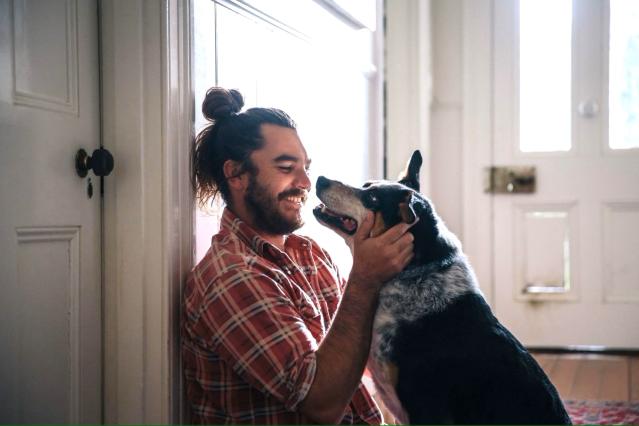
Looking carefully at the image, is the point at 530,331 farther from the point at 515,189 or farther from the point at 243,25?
the point at 243,25

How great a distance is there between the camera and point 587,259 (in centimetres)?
396

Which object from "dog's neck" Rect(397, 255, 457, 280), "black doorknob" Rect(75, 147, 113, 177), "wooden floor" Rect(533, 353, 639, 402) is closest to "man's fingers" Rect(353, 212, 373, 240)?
"dog's neck" Rect(397, 255, 457, 280)

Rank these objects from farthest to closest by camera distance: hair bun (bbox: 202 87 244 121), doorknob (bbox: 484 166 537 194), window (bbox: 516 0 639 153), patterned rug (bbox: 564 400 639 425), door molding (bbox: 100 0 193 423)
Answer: doorknob (bbox: 484 166 537 194) → window (bbox: 516 0 639 153) → patterned rug (bbox: 564 400 639 425) → hair bun (bbox: 202 87 244 121) → door molding (bbox: 100 0 193 423)

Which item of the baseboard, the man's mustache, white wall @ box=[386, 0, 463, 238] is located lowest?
the baseboard

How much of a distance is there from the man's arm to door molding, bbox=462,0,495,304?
8.54 feet

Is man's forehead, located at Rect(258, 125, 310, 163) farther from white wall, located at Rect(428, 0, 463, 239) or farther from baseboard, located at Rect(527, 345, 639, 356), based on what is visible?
baseboard, located at Rect(527, 345, 639, 356)

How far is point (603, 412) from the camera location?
283 cm

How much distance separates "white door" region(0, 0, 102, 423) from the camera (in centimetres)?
137

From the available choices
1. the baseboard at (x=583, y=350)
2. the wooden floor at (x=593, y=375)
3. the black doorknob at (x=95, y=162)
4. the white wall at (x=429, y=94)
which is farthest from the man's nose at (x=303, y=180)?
the baseboard at (x=583, y=350)

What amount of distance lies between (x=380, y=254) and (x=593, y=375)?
235 cm

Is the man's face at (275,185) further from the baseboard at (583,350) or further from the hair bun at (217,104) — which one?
the baseboard at (583,350)

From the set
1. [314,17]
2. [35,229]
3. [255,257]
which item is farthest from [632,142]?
[35,229]

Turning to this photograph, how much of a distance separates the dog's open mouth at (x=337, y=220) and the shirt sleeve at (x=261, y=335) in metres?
0.31

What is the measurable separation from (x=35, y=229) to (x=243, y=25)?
0.93 meters
